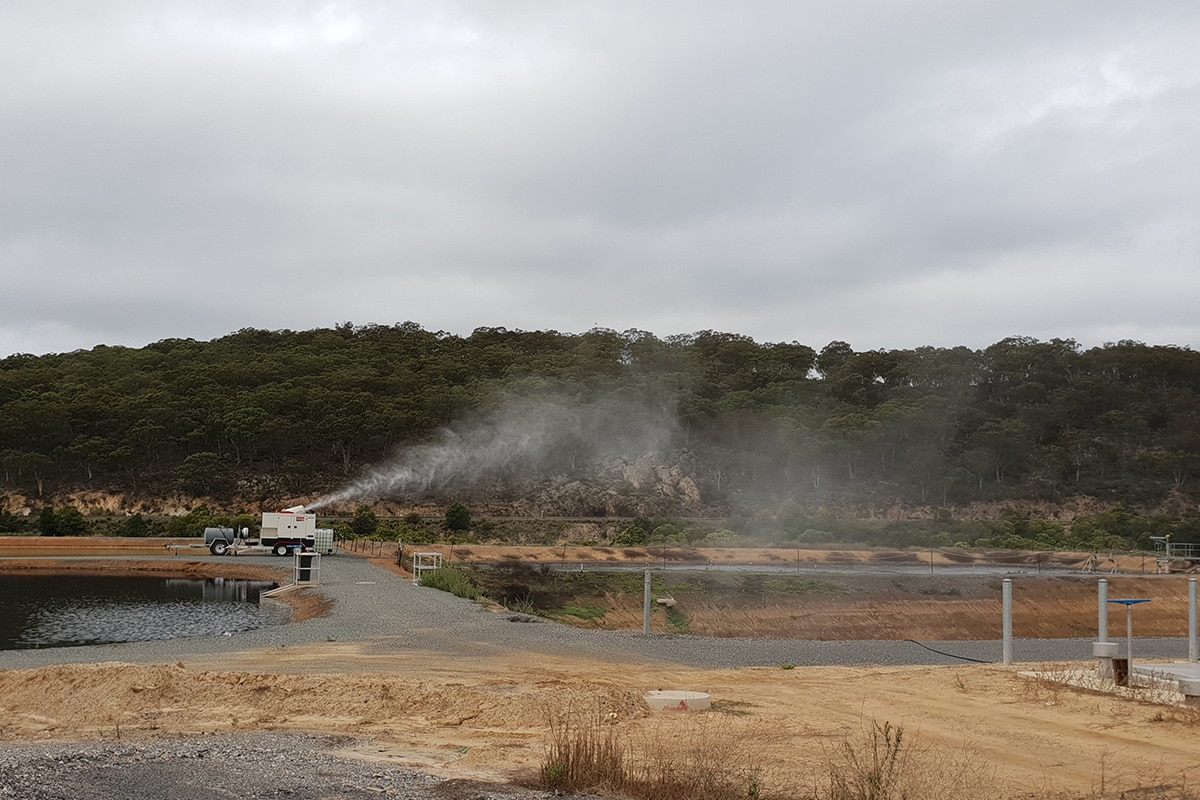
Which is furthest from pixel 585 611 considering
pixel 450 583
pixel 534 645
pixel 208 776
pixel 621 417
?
pixel 621 417

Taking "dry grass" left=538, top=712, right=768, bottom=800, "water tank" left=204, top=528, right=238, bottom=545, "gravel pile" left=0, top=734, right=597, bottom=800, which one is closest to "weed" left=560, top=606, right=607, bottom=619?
"water tank" left=204, top=528, right=238, bottom=545

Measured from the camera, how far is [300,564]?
28.0m

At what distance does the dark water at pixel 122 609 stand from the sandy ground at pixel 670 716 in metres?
7.62

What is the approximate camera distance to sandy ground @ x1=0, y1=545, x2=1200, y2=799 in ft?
29.0

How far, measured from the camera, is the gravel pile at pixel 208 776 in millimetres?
7641

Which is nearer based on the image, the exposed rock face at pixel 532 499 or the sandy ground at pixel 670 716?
the sandy ground at pixel 670 716

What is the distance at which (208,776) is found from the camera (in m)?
8.17

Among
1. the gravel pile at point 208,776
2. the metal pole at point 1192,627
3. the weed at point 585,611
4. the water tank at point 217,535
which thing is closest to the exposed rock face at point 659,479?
the water tank at point 217,535

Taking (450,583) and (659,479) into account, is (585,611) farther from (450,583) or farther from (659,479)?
(659,479)

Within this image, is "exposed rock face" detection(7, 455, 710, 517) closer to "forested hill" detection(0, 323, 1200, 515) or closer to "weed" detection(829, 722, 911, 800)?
"forested hill" detection(0, 323, 1200, 515)

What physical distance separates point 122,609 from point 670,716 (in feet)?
60.3

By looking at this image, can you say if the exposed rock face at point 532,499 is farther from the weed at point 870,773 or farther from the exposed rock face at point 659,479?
the weed at point 870,773

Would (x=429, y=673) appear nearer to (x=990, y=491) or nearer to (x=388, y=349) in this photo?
(x=990, y=491)

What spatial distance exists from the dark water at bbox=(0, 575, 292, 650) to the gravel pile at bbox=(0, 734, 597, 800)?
1120 centimetres
